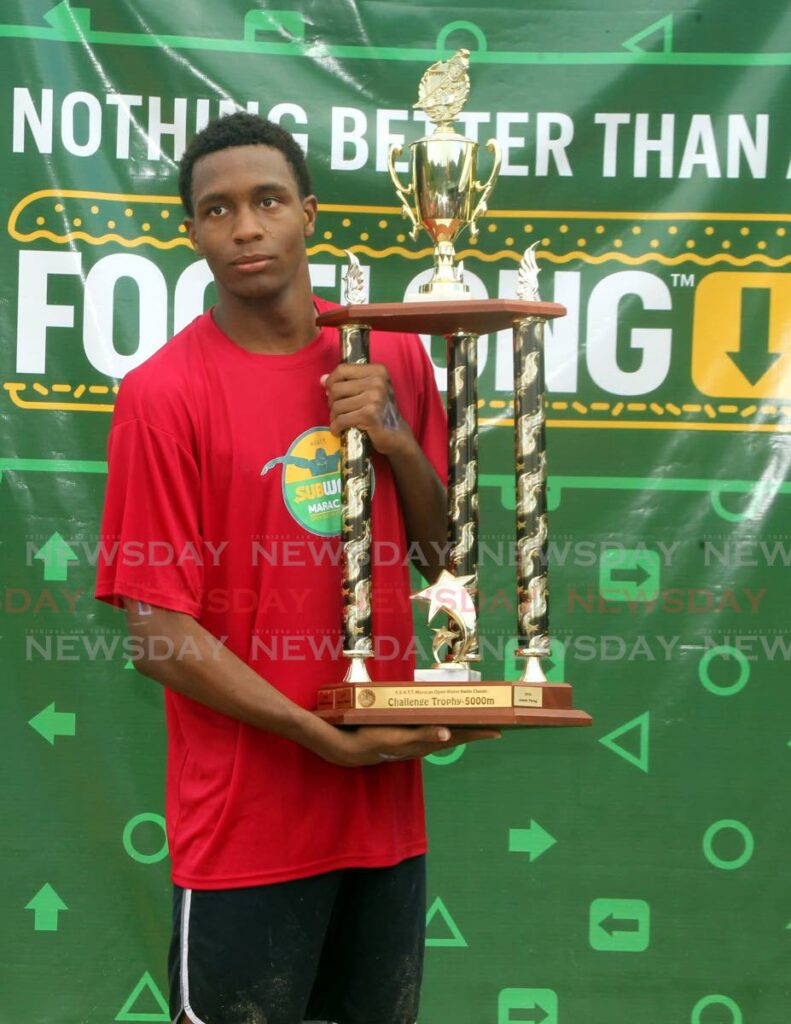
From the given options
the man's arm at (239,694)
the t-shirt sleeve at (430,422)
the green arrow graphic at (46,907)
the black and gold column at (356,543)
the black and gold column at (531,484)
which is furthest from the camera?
the green arrow graphic at (46,907)

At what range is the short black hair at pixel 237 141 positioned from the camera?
7.50 ft

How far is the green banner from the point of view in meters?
3.21

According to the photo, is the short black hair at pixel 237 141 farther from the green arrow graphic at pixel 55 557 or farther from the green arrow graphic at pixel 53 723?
the green arrow graphic at pixel 53 723

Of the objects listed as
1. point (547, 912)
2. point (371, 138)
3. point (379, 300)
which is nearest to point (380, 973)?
point (547, 912)

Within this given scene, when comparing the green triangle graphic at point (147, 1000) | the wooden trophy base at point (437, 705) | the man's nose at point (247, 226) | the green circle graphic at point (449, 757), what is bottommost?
the green triangle graphic at point (147, 1000)

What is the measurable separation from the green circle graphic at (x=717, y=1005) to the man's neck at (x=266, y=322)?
176 centimetres

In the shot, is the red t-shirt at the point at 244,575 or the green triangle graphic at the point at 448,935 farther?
the green triangle graphic at the point at 448,935

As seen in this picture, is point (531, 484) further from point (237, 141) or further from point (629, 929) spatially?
point (629, 929)

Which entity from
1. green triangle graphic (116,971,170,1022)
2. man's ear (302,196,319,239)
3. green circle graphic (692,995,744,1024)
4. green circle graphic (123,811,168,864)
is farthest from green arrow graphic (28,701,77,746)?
green circle graphic (692,995,744,1024)

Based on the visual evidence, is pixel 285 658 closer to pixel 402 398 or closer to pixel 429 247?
pixel 402 398

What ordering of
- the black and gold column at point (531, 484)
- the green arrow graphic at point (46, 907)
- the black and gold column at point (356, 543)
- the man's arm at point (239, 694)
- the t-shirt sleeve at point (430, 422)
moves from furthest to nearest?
1. the green arrow graphic at point (46, 907)
2. the t-shirt sleeve at point (430, 422)
3. the black and gold column at point (531, 484)
4. the black and gold column at point (356, 543)
5. the man's arm at point (239, 694)

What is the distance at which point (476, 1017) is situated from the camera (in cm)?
323

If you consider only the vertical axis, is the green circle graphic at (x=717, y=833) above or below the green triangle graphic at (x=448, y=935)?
above

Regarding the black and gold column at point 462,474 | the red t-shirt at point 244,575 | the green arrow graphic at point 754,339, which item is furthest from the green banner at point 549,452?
the red t-shirt at point 244,575
